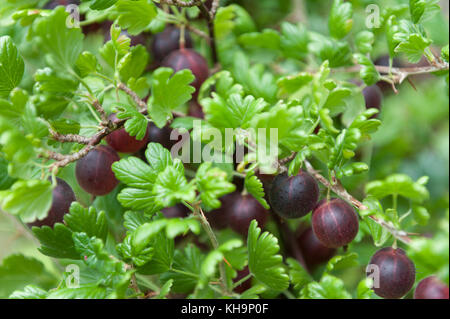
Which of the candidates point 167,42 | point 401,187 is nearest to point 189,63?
point 167,42

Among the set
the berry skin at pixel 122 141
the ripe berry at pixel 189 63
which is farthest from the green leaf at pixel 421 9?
the berry skin at pixel 122 141

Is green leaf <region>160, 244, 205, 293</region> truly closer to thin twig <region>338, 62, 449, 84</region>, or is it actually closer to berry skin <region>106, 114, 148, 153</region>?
berry skin <region>106, 114, 148, 153</region>

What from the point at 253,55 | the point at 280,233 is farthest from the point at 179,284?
the point at 253,55

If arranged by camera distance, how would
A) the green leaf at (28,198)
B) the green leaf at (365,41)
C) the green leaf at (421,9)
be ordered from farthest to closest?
the green leaf at (365,41), the green leaf at (421,9), the green leaf at (28,198)

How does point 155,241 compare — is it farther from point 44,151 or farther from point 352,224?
point 352,224

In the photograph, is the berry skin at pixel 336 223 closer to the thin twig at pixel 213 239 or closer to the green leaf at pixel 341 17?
the thin twig at pixel 213 239

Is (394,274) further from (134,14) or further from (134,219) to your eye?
(134,14)
